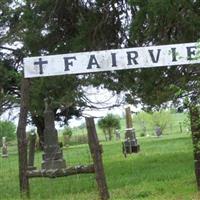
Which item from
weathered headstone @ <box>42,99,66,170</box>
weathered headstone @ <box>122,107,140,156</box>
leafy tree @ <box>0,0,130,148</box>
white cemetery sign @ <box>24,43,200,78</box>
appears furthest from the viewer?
weathered headstone @ <box>122,107,140,156</box>

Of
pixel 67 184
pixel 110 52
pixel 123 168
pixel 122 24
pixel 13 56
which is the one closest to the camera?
pixel 110 52

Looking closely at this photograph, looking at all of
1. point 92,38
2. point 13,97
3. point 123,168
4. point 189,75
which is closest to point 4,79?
point 13,97

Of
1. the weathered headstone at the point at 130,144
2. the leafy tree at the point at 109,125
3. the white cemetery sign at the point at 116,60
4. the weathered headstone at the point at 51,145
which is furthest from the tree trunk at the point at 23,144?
the leafy tree at the point at 109,125

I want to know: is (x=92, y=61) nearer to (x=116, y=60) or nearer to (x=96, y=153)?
(x=116, y=60)

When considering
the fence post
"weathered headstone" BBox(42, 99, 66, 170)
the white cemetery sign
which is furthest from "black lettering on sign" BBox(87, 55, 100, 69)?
"weathered headstone" BBox(42, 99, 66, 170)

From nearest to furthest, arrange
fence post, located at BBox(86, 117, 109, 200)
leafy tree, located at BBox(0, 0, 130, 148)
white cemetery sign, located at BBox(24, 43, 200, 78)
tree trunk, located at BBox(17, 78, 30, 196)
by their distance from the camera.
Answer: fence post, located at BBox(86, 117, 109, 200), white cemetery sign, located at BBox(24, 43, 200, 78), tree trunk, located at BBox(17, 78, 30, 196), leafy tree, located at BBox(0, 0, 130, 148)

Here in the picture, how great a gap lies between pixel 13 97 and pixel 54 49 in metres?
20.0

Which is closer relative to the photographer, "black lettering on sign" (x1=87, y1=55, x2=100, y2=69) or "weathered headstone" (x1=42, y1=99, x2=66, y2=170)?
"black lettering on sign" (x1=87, y1=55, x2=100, y2=69)

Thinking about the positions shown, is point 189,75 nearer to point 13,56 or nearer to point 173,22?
point 173,22

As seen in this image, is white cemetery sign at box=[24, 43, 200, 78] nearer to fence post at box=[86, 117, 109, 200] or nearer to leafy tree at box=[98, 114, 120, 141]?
fence post at box=[86, 117, 109, 200]

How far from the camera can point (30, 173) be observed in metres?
11.0

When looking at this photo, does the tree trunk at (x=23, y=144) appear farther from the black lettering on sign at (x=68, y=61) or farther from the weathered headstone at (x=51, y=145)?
the weathered headstone at (x=51, y=145)

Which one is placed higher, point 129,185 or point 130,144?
point 130,144

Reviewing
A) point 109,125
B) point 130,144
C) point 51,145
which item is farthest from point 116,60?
point 109,125
